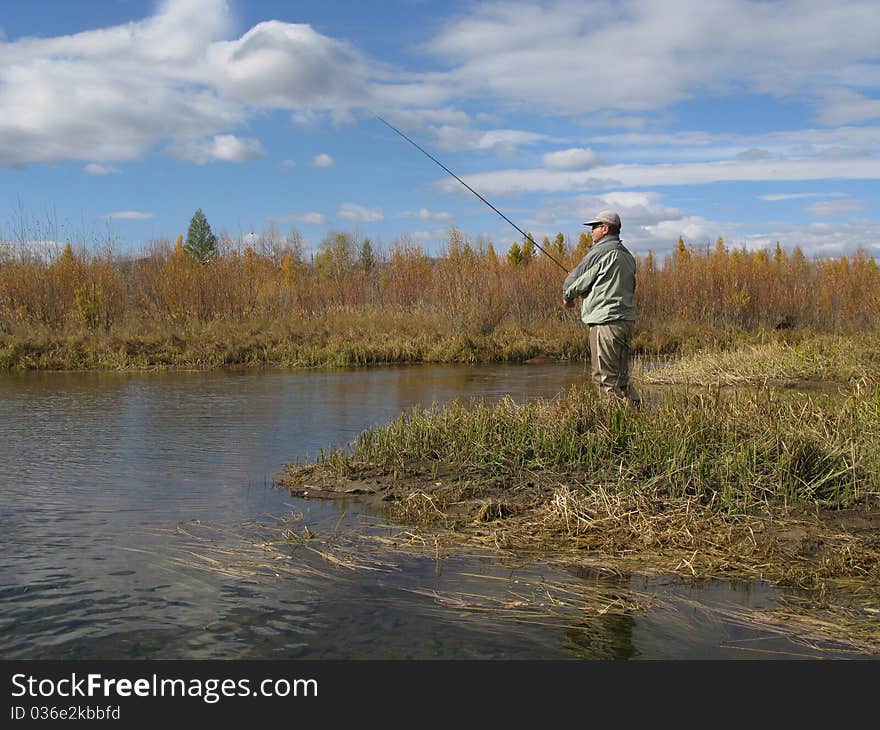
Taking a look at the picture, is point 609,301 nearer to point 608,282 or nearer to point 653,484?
point 608,282

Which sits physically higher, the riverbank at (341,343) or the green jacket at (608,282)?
the green jacket at (608,282)

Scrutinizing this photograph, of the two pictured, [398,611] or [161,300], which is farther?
[161,300]

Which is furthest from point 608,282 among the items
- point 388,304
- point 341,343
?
point 388,304

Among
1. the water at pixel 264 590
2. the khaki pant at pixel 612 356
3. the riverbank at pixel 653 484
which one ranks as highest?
the khaki pant at pixel 612 356

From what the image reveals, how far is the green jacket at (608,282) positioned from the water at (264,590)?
3.17 m

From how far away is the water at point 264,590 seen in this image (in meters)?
3.67

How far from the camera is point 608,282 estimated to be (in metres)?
7.70

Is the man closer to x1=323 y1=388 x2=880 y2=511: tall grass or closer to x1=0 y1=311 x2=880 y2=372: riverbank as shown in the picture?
x1=323 y1=388 x2=880 y2=511: tall grass

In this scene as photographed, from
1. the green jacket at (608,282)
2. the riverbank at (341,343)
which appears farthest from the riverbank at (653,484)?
the riverbank at (341,343)

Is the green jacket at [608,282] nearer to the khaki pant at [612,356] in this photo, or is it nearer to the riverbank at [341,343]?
the khaki pant at [612,356]
